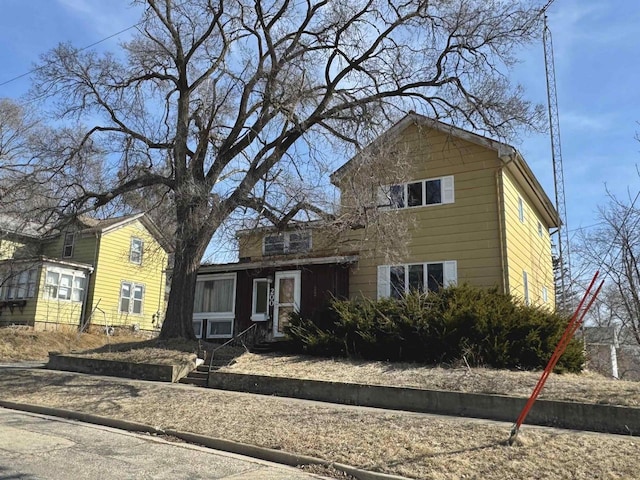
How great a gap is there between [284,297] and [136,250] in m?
17.8

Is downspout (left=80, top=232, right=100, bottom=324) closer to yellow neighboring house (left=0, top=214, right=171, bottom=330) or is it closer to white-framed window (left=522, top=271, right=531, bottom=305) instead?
yellow neighboring house (left=0, top=214, right=171, bottom=330)

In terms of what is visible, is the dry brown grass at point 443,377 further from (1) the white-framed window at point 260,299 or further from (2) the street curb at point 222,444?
(1) the white-framed window at point 260,299

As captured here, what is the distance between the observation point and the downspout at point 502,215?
1606 cm

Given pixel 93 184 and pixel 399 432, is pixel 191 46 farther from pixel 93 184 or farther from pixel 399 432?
pixel 399 432

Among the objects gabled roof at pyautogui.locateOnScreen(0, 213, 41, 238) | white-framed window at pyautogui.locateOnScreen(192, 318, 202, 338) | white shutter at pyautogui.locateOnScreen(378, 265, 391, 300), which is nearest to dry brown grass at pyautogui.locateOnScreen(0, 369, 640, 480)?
gabled roof at pyautogui.locateOnScreen(0, 213, 41, 238)

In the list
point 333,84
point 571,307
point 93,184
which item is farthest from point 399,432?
point 571,307

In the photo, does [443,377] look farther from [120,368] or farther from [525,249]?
[525,249]

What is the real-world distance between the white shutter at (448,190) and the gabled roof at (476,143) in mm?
1443

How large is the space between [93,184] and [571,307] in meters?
23.7

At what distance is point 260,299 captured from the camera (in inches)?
775

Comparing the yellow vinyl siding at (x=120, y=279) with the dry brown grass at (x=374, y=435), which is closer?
the dry brown grass at (x=374, y=435)

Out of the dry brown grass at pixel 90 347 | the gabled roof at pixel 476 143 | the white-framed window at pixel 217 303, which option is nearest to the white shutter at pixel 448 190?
the gabled roof at pixel 476 143

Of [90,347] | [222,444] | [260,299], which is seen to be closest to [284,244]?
[260,299]

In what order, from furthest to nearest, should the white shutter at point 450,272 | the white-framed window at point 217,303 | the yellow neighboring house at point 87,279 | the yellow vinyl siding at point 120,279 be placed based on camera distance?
the yellow vinyl siding at point 120,279, the yellow neighboring house at point 87,279, the white-framed window at point 217,303, the white shutter at point 450,272
